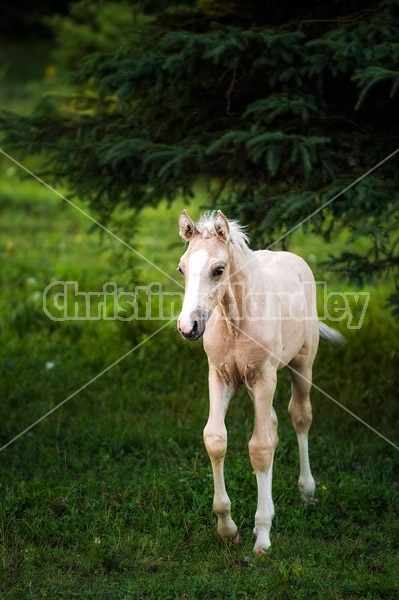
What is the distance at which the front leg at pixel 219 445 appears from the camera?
4.81 m

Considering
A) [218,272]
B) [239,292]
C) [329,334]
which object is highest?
[218,272]

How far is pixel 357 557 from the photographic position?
4898 mm

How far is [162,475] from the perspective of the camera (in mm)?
5891

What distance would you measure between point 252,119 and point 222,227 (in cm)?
260

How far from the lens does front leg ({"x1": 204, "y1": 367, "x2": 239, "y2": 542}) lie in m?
4.81

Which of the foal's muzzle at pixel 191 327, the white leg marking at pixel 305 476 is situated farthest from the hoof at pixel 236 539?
the foal's muzzle at pixel 191 327

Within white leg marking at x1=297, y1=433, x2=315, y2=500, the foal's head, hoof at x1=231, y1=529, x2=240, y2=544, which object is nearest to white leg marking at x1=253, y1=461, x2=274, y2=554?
hoof at x1=231, y1=529, x2=240, y2=544

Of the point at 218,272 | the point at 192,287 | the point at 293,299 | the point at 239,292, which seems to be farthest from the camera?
the point at 293,299

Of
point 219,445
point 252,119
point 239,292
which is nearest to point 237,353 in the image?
point 239,292

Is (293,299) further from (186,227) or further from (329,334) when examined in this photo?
(186,227)

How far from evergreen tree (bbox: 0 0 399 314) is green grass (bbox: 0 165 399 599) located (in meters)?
1.58

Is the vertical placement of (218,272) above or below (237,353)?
above

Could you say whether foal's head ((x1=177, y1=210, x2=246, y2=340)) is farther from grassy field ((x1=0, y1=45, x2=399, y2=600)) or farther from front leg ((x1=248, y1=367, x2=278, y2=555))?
grassy field ((x1=0, y1=45, x2=399, y2=600))

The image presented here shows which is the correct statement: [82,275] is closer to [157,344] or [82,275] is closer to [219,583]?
[157,344]
